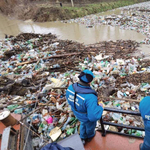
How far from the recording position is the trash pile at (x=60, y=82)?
9.43 ft

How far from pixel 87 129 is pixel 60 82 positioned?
2.30 metres

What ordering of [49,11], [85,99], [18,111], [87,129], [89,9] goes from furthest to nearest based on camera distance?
[89,9] → [49,11] → [18,111] → [87,129] → [85,99]

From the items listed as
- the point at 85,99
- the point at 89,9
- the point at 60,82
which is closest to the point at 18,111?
the point at 60,82

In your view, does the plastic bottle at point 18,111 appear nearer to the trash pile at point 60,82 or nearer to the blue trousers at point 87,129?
the trash pile at point 60,82

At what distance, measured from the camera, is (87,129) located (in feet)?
6.69

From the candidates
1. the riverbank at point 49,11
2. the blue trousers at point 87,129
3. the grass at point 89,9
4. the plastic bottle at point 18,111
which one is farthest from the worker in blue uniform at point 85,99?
the grass at point 89,9

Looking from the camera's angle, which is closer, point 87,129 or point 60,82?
point 87,129

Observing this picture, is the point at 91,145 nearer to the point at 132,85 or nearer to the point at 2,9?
the point at 132,85

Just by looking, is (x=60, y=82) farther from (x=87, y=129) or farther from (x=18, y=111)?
(x=87, y=129)

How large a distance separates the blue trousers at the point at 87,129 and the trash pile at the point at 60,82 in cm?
53

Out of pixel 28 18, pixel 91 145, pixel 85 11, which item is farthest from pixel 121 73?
pixel 28 18

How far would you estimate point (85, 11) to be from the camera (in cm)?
1747

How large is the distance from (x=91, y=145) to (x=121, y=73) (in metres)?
3.10

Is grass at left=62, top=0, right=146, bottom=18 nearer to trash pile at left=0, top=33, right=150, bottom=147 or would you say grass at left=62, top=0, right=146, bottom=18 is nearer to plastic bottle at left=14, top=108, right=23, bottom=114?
trash pile at left=0, top=33, right=150, bottom=147
